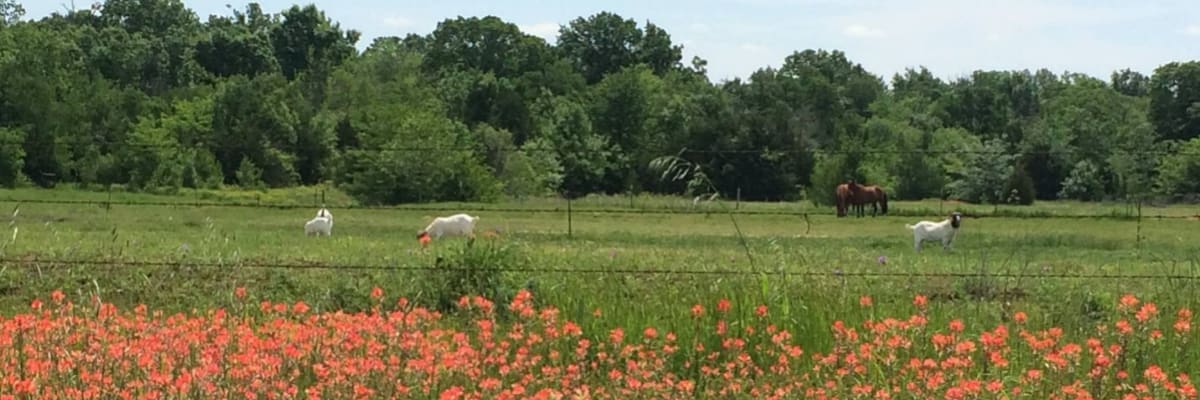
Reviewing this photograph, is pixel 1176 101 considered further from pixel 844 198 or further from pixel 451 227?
pixel 451 227

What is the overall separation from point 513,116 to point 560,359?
3253 inches

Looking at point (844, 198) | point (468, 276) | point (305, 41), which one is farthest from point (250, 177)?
point (305, 41)

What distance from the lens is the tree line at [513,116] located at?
49.7 m

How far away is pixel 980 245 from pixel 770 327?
18.6 metres

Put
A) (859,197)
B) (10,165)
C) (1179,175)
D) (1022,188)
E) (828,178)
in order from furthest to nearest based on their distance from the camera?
(1179,175)
(1022,188)
(828,178)
(859,197)
(10,165)

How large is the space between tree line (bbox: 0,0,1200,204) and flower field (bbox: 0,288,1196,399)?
19.3 meters

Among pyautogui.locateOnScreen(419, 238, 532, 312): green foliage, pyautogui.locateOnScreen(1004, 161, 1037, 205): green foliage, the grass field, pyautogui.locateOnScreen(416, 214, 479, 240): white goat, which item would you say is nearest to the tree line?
pyautogui.locateOnScreen(1004, 161, 1037, 205): green foliage

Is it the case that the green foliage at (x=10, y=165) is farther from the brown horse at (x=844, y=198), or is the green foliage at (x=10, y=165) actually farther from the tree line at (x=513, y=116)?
the brown horse at (x=844, y=198)

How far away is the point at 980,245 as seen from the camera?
23.4 meters

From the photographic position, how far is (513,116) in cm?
8788

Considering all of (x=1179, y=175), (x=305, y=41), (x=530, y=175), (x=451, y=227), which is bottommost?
(x=451, y=227)

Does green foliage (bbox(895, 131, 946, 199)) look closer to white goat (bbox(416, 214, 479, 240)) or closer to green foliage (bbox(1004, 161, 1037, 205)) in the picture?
green foliage (bbox(1004, 161, 1037, 205))

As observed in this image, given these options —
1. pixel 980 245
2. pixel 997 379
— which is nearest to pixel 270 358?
pixel 997 379

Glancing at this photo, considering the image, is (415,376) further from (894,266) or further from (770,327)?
(894,266)
